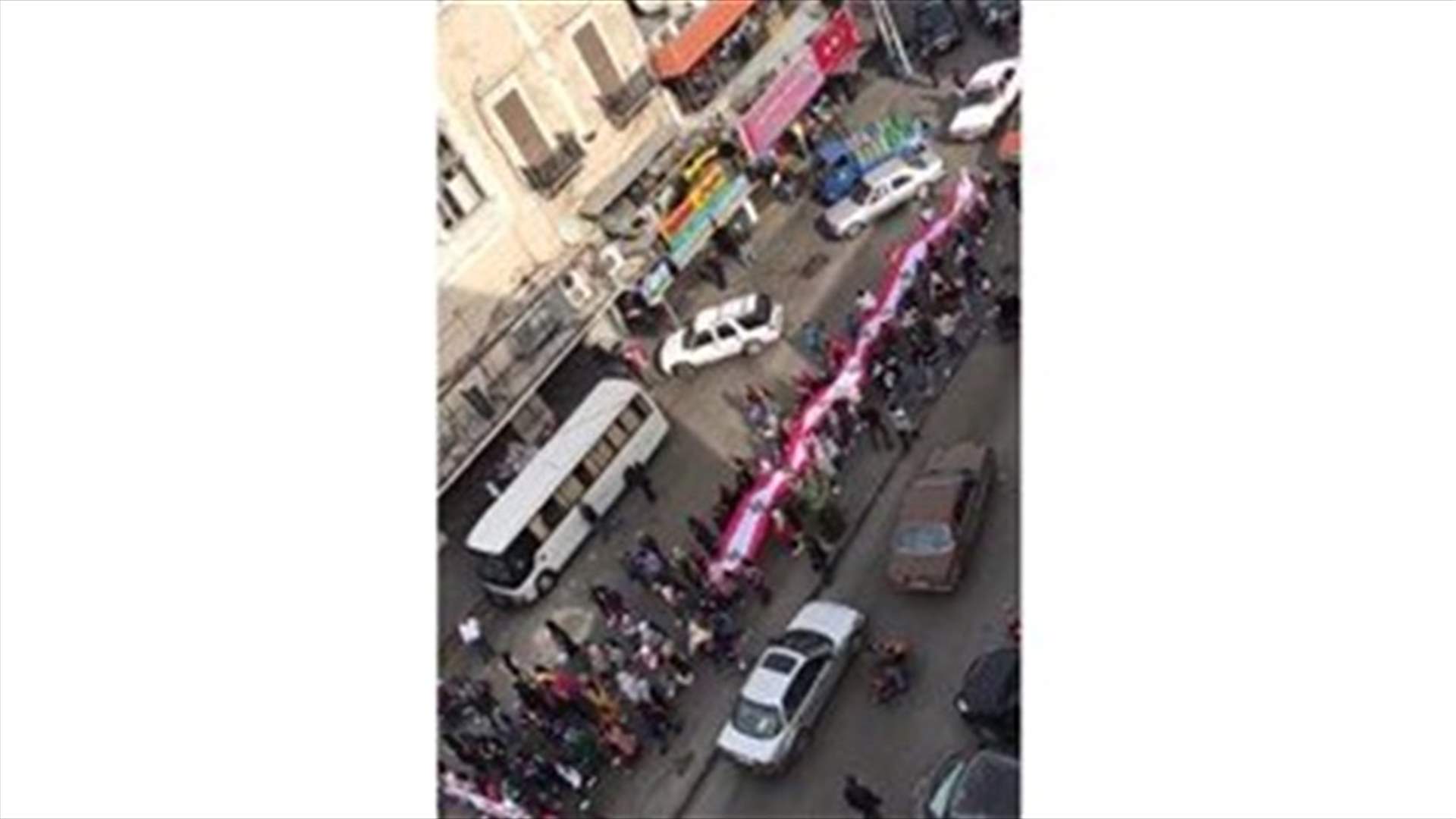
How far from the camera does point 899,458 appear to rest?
33.6 metres

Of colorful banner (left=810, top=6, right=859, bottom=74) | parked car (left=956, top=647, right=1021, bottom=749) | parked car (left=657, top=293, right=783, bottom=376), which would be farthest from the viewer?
colorful banner (left=810, top=6, right=859, bottom=74)

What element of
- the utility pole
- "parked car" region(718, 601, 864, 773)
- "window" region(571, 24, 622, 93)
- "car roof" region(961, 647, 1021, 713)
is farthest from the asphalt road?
the utility pole

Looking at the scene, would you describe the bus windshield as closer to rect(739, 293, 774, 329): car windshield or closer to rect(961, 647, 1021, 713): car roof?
rect(739, 293, 774, 329): car windshield

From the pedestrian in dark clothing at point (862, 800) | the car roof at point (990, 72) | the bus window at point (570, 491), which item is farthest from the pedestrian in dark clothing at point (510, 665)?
the car roof at point (990, 72)

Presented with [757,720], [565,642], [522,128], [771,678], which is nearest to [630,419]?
[565,642]

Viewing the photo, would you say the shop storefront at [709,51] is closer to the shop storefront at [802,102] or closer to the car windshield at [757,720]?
the shop storefront at [802,102]

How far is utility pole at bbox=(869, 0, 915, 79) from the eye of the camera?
150ft

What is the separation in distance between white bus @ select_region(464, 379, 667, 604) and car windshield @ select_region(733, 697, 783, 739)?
23.5 feet

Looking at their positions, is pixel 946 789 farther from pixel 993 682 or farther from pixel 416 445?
pixel 416 445

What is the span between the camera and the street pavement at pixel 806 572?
28391 mm

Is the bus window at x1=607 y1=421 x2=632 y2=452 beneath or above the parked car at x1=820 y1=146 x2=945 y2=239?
above

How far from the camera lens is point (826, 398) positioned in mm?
33812
